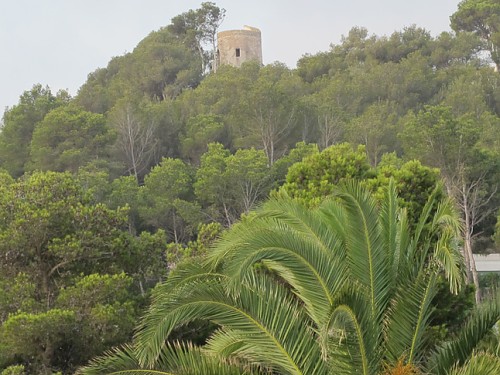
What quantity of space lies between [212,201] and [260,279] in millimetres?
24850

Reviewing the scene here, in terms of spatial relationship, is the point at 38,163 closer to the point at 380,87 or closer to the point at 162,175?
the point at 162,175

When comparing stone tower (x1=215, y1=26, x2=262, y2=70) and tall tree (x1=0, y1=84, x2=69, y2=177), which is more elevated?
stone tower (x1=215, y1=26, x2=262, y2=70)

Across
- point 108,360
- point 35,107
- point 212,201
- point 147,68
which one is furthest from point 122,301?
point 147,68

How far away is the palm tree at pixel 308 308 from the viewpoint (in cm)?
687

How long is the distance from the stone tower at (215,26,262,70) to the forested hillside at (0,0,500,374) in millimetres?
1832

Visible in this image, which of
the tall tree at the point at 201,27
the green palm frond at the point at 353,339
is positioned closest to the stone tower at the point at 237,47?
the tall tree at the point at 201,27

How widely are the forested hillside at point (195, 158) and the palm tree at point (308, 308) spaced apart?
1980 millimetres

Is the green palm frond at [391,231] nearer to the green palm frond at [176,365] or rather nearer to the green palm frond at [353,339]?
the green palm frond at [353,339]

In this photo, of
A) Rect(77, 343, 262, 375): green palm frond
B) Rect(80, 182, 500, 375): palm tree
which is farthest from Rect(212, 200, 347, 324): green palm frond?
Rect(77, 343, 262, 375): green palm frond

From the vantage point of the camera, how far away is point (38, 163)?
33875mm

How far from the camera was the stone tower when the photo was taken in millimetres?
59094

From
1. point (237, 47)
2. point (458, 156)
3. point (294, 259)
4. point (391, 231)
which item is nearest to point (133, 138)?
point (458, 156)

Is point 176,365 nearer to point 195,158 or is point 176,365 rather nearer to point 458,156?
point 458,156

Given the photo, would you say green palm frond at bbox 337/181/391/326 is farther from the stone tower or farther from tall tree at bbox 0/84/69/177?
the stone tower
